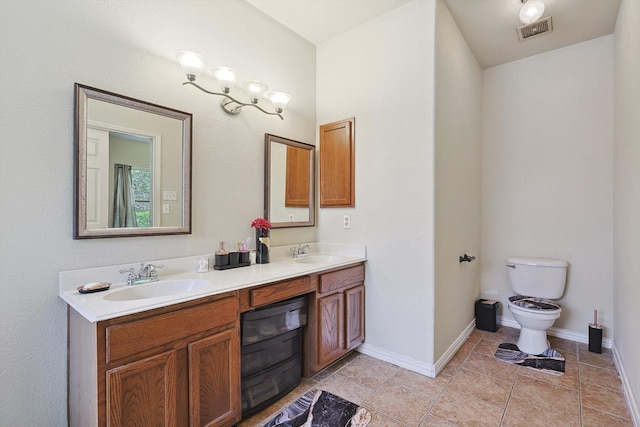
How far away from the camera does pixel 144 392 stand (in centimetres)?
129

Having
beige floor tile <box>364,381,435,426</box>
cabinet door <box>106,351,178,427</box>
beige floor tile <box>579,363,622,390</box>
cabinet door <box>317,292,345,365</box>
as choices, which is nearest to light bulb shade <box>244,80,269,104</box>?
cabinet door <box>317,292,345,365</box>

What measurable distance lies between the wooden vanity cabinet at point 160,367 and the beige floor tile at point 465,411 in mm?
1224

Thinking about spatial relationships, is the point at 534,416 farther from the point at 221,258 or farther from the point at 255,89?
the point at 255,89

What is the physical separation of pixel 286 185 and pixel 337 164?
20.0 inches

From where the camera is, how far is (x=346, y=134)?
270 centimetres

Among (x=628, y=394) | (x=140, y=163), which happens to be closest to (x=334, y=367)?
(x=628, y=394)

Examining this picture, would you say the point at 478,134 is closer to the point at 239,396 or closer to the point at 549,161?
the point at 549,161

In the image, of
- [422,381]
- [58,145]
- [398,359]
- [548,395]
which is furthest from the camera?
[398,359]

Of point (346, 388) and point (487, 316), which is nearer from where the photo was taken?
point (346, 388)

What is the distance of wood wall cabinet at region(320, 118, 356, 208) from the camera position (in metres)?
2.68

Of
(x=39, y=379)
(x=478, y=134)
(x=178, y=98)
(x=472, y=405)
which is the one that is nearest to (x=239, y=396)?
(x=39, y=379)

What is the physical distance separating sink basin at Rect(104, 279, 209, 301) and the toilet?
2.62 m

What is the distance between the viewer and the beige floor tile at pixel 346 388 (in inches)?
78.9

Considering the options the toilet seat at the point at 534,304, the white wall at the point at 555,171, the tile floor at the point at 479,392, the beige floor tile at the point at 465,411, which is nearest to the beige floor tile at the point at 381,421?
the tile floor at the point at 479,392
